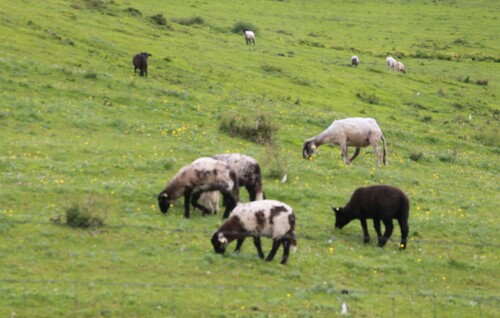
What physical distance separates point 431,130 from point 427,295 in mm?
26869

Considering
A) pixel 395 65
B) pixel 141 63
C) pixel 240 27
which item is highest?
pixel 240 27

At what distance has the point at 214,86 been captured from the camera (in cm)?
4428

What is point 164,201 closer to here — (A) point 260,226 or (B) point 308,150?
(A) point 260,226

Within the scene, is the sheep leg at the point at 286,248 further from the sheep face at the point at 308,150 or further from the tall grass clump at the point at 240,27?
the tall grass clump at the point at 240,27

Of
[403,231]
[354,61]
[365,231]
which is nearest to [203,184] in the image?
[365,231]

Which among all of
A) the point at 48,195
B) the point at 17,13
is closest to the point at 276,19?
the point at 17,13

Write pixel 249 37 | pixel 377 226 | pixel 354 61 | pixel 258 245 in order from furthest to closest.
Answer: pixel 249 37
pixel 354 61
pixel 377 226
pixel 258 245

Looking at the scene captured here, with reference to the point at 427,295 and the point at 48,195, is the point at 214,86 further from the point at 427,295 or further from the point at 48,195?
the point at 427,295

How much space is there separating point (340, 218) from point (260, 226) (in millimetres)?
4260

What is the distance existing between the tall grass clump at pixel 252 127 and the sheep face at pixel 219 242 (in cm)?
1431

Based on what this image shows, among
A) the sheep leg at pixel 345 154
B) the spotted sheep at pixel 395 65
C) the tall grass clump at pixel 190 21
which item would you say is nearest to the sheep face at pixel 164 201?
the sheep leg at pixel 345 154

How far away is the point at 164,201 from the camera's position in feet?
68.3

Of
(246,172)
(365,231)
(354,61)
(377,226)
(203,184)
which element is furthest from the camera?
(354,61)

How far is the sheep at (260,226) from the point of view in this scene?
18062 mm
